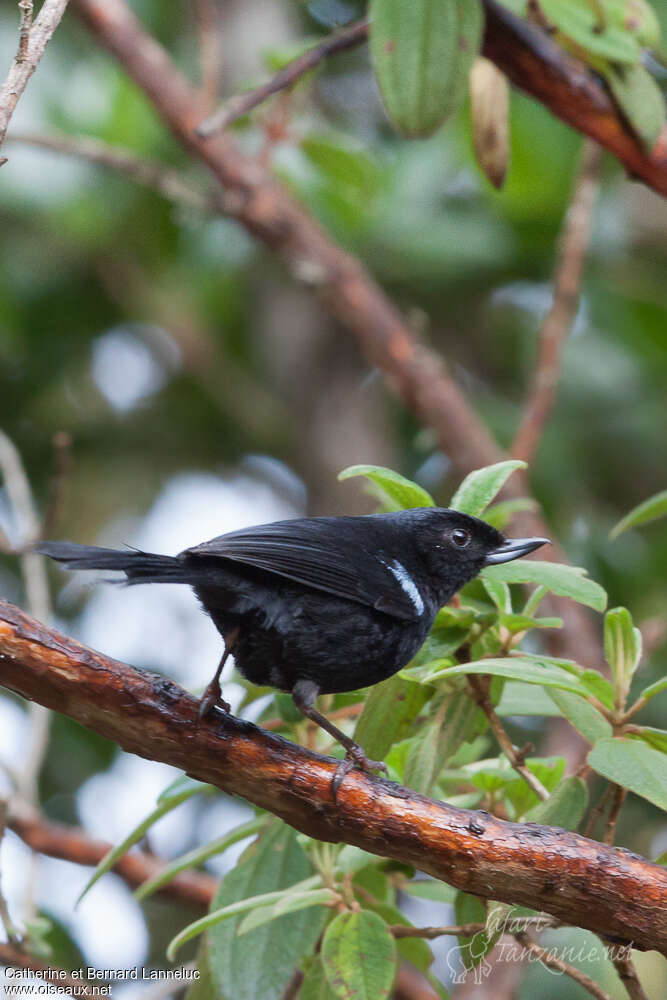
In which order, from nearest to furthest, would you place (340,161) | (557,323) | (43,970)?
(43,970) < (557,323) < (340,161)

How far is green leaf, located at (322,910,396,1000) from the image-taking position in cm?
194

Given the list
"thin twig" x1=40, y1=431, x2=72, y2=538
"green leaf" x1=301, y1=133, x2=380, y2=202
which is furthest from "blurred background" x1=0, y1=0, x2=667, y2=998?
"thin twig" x1=40, y1=431, x2=72, y2=538

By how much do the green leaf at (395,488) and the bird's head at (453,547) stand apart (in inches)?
16.3

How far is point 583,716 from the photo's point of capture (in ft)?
6.40

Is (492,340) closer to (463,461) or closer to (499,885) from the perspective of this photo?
(463,461)

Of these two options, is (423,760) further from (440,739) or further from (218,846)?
(218,846)

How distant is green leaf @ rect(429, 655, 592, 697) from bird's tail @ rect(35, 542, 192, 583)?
2.01 ft

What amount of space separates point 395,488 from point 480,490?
0.17 meters

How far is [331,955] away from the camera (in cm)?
198

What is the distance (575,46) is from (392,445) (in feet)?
9.56

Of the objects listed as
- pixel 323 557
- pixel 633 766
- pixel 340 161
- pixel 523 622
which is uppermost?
pixel 340 161

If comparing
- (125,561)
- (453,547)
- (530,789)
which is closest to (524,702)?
(530,789)

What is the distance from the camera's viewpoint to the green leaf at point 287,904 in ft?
6.25

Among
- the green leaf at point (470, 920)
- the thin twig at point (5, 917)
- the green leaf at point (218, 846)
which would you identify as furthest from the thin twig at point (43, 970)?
the green leaf at point (470, 920)
